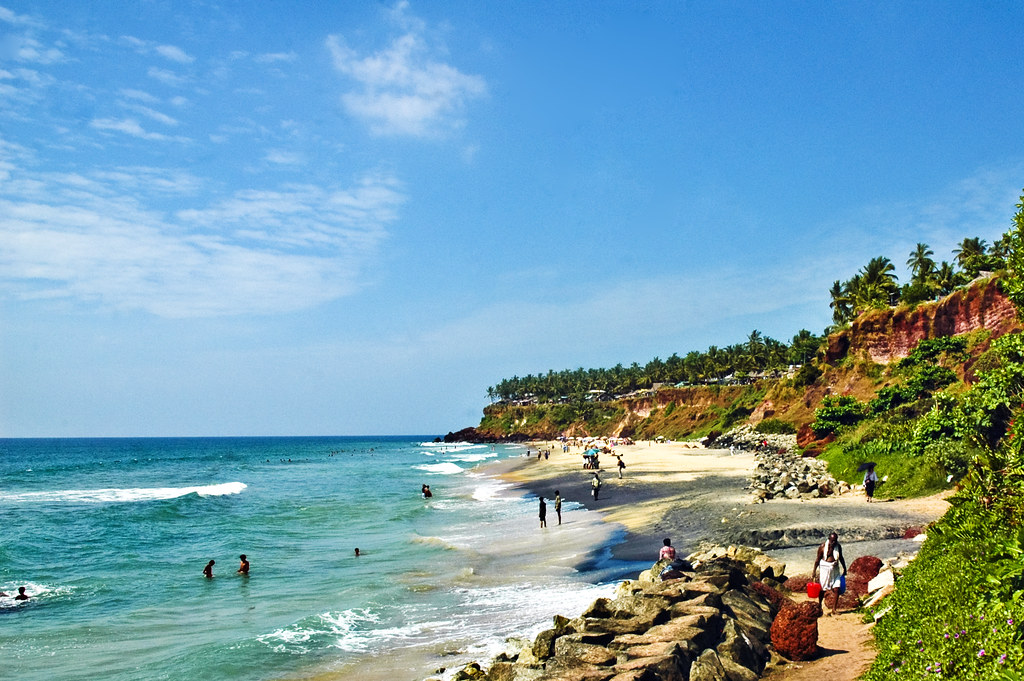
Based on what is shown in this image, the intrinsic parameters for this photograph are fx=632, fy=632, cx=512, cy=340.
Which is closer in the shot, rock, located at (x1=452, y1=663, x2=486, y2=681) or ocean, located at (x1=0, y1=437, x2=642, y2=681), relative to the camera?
rock, located at (x1=452, y1=663, x2=486, y2=681)

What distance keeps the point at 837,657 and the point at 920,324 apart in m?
53.8

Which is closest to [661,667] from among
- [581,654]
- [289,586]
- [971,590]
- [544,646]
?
[581,654]

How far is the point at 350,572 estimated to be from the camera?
23.9 m

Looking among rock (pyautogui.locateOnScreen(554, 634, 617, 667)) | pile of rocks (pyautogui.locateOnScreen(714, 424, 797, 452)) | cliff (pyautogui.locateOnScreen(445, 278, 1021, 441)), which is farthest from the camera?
pile of rocks (pyautogui.locateOnScreen(714, 424, 797, 452))

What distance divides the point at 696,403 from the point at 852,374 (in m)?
58.1

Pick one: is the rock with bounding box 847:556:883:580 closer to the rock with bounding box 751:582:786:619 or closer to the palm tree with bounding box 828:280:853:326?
the rock with bounding box 751:582:786:619

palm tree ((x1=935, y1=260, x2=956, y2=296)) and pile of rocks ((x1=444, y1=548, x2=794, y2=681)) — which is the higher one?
palm tree ((x1=935, y1=260, x2=956, y2=296))

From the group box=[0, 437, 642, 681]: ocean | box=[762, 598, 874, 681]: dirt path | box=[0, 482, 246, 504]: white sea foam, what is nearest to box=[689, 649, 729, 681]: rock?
box=[762, 598, 874, 681]: dirt path

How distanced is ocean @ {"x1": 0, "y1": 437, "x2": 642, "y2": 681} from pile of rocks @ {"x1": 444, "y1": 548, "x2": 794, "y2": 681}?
2.76m

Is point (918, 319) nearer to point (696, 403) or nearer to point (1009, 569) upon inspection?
point (1009, 569)

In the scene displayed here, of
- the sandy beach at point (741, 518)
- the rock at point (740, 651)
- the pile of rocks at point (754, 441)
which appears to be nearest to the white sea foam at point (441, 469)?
the pile of rocks at point (754, 441)

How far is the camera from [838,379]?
63188 millimetres

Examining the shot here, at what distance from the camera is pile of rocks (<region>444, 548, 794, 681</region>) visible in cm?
970

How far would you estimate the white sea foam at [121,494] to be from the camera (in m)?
53.5
